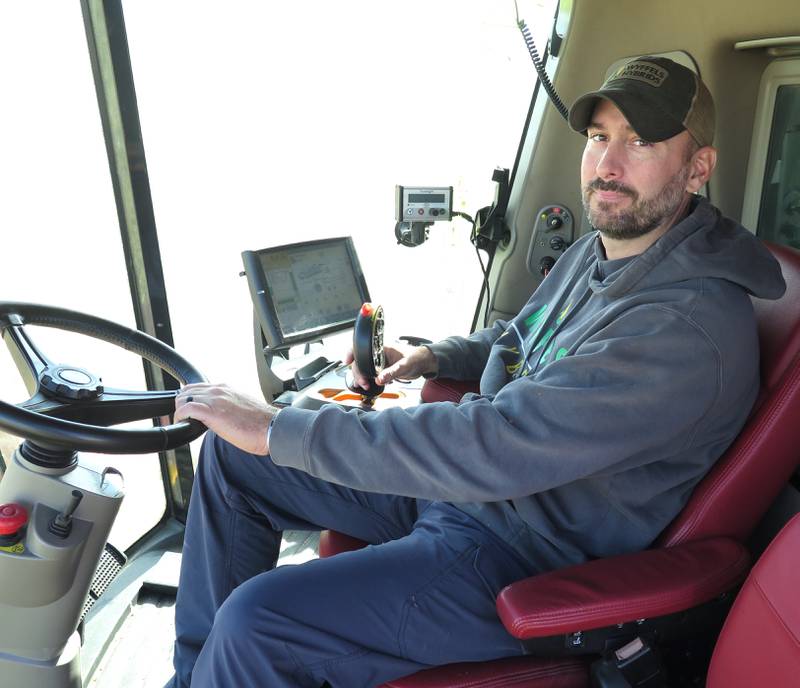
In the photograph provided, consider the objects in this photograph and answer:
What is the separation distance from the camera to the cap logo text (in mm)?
1382

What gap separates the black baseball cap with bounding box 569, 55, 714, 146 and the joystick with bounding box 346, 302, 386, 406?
718mm

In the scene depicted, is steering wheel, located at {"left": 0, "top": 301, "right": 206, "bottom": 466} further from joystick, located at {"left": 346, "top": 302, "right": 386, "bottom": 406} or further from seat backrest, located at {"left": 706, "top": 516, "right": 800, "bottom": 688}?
seat backrest, located at {"left": 706, "top": 516, "right": 800, "bottom": 688}

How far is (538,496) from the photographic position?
130cm

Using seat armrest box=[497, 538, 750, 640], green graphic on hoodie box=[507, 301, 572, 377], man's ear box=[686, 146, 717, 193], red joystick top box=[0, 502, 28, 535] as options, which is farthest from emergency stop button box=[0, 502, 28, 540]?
man's ear box=[686, 146, 717, 193]

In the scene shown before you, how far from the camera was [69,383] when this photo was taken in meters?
1.20

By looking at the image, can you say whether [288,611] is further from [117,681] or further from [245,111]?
[245,111]

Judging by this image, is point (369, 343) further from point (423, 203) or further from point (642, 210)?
point (423, 203)

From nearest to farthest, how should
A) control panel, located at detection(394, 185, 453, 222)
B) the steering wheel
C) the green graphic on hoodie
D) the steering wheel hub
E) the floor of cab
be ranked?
the steering wheel → the steering wheel hub → the green graphic on hoodie → the floor of cab → control panel, located at detection(394, 185, 453, 222)

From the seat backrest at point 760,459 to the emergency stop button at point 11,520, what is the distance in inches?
43.6

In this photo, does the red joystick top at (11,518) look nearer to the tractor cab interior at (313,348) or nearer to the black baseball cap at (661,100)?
the tractor cab interior at (313,348)

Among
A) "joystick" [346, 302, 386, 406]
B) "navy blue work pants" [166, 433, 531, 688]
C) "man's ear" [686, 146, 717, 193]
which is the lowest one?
"navy blue work pants" [166, 433, 531, 688]

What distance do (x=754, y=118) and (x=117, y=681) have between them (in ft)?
7.92

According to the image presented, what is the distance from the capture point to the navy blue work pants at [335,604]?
44.5 inches

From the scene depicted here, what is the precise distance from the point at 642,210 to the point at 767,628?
79cm
